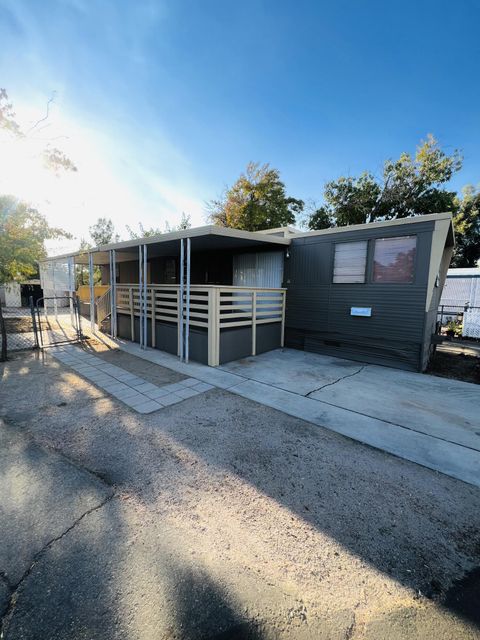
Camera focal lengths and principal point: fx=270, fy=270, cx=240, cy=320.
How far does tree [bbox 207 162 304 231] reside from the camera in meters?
18.3

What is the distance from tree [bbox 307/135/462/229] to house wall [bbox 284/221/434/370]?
14.2 metres

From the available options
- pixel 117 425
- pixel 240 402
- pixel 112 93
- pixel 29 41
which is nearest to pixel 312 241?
pixel 240 402

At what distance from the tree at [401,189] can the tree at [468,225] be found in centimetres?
272

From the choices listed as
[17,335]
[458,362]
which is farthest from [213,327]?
[17,335]

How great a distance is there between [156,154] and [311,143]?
6.86 metres

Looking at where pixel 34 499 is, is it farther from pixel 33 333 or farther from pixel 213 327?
pixel 33 333

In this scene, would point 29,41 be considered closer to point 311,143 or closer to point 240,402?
point 240,402

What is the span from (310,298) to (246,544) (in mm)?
5690

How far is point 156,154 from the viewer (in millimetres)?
9188

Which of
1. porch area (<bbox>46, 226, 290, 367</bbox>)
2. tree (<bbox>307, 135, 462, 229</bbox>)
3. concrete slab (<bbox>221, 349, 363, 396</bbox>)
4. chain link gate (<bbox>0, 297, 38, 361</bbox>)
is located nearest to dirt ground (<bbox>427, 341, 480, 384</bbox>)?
concrete slab (<bbox>221, 349, 363, 396</bbox>)

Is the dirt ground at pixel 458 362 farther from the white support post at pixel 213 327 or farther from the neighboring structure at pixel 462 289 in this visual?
the white support post at pixel 213 327

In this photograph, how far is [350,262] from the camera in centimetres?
604

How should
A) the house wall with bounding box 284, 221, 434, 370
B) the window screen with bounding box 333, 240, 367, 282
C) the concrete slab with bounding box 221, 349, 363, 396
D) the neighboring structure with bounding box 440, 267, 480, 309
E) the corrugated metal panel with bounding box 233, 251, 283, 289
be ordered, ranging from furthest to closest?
1. the neighboring structure with bounding box 440, 267, 480, 309
2. the corrugated metal panel with bounding box 233, 251, 283, 289
3. the window screen with bounding box 333, 240, 367, 282
4. the house wall with bounding box 284, 221, 434, 370
5. the concrete slab with bounding box 221, 349, 363, 396

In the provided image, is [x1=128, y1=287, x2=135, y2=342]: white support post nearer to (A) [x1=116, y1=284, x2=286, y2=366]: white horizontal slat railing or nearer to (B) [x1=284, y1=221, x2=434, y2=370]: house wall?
(A) [x1=116, y1=284, x2=286, y2=366]: white horizontal slat railing
